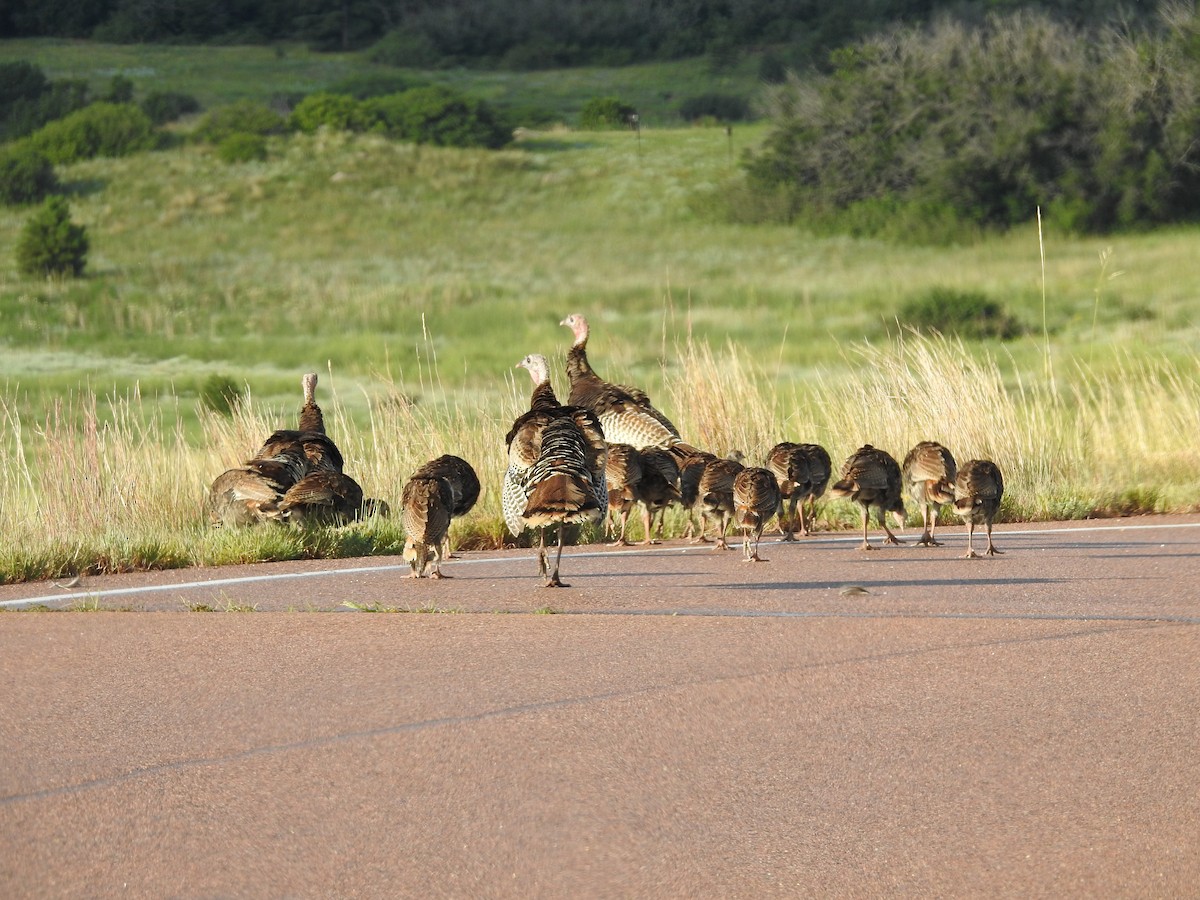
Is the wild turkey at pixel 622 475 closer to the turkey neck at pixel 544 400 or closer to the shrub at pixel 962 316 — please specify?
the turkey neck at pixel 544 400

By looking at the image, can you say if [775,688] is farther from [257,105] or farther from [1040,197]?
[257,105]

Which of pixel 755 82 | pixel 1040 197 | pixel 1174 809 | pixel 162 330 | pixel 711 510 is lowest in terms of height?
pixel 1174 809

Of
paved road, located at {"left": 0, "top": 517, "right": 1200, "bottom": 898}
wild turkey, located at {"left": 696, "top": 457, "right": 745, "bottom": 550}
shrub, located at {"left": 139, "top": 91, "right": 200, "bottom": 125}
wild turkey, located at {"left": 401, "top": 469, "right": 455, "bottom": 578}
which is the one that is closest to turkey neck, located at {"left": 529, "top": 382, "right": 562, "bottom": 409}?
wild turkey, located at {"left": 401, "top": 469, "right": 455, "bottom": 578}

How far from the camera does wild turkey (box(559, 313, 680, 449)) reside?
1454cm

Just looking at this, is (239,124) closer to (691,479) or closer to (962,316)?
(962,316)

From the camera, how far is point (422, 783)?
6.69 meters

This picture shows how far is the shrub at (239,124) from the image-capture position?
87.1 meters

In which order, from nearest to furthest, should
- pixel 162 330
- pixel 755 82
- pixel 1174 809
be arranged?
pixel 1174 809 → pixel 162 330 → pixel 755 82

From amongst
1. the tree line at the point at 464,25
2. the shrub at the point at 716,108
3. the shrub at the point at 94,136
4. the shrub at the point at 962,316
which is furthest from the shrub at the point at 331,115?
the shrub at the point at 962,316

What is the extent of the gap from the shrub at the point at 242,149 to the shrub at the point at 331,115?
6416 mm

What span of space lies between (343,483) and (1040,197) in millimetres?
54116

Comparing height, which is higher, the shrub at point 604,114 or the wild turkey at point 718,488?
the shrub at point 604,114

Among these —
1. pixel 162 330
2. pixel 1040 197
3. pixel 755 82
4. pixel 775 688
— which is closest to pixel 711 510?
pixel 775 688

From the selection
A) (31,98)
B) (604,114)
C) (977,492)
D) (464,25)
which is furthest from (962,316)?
(464,25)
